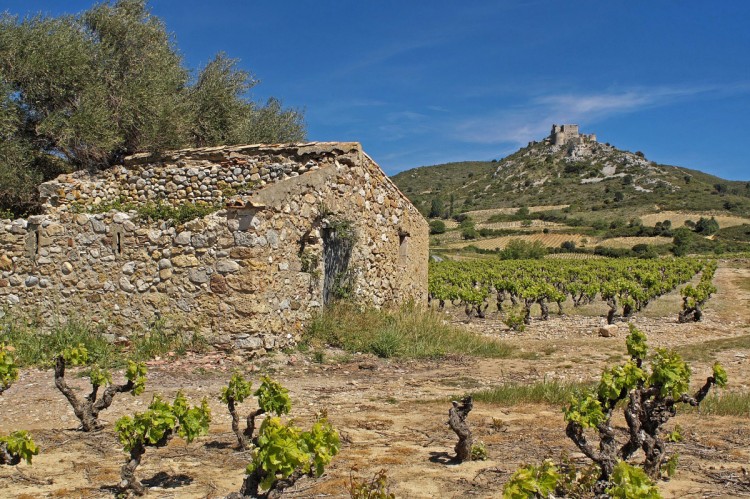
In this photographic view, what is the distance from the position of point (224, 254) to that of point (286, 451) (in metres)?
5.81

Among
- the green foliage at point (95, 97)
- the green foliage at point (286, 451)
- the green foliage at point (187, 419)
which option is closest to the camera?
the green foliage at point (286, 451)

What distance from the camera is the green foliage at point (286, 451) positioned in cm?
349

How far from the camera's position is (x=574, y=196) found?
335 ft

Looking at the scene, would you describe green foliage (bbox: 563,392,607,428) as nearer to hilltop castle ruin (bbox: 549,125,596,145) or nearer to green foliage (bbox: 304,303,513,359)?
green foliage (bbox: 304,303,513,359)

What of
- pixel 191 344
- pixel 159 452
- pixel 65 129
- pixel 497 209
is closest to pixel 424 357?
pixel 191 344

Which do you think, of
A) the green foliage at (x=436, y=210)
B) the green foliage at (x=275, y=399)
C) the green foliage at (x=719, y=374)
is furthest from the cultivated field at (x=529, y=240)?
the green foliage at (x=275, y=399)

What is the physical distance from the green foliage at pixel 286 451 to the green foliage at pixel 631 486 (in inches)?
62.7

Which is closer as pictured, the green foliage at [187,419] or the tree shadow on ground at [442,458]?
the green foliage at [187,419]

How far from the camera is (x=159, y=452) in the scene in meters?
5.18

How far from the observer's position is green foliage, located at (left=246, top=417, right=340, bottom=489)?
3486 millimetres

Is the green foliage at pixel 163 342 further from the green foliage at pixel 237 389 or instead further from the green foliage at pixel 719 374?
the green foliage at pixel 719 374

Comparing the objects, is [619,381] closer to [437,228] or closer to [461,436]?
[461,436]

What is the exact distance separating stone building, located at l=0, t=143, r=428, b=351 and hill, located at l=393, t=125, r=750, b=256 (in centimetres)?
5811

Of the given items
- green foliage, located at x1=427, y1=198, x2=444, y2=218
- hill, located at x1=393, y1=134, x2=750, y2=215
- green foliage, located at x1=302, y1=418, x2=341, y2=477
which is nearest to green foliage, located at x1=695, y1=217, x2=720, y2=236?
hill, located at x1=393, y1=134, x2=750, y2=215
